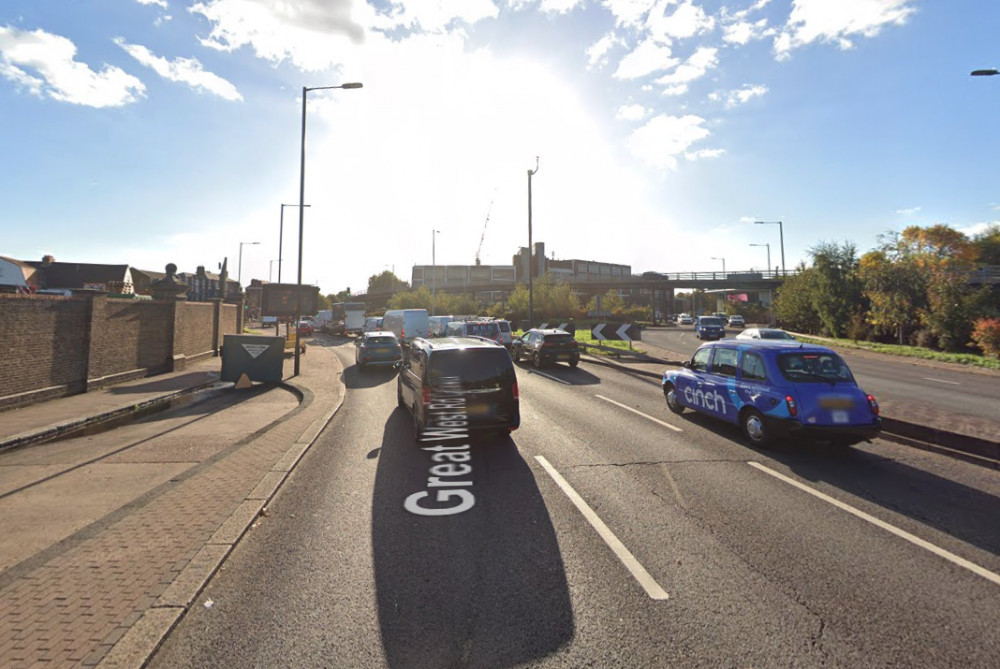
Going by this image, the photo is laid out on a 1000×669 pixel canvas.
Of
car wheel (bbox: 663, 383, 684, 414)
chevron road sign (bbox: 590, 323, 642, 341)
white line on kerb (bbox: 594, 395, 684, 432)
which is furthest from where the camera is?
chevron road sign (bbox: 590, 323, 642, 341)

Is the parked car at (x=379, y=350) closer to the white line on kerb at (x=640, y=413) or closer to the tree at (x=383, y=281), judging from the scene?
the white line on kerb at (x=640, y=413)

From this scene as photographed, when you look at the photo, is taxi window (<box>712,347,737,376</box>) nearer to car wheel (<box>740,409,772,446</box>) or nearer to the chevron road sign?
car wheel (<box>740,409,772,446</box>)

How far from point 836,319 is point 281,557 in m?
38.2

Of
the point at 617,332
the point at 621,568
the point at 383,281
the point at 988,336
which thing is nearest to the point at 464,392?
the point at 621,568

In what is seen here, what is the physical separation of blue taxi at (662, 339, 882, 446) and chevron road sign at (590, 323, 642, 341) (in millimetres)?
12681

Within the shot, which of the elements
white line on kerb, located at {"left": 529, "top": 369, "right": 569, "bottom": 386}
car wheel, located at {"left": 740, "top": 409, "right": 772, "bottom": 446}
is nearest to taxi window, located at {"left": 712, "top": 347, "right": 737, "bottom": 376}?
car wheel, located at {"left": 740, "top": 409, "right": 772, "bottom": 446}

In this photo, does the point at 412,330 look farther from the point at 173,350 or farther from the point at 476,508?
the point at 476,508

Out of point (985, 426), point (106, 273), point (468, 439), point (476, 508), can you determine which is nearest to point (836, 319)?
point (985, 426)

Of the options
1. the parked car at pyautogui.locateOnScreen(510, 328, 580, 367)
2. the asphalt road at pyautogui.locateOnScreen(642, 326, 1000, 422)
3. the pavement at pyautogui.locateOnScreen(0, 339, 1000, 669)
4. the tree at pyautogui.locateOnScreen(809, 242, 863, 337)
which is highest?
the tree at pyautogui.locateOnScreen(809, 242, 863, 337)

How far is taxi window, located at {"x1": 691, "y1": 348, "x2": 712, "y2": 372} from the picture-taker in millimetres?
9312

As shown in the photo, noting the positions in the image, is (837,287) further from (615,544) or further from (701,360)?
(615,544)

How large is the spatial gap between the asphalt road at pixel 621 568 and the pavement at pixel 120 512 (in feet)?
1.04

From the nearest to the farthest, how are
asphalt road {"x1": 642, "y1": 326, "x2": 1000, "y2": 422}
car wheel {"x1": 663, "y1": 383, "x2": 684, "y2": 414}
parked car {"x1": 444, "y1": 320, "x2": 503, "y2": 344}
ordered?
car wheel {"x1": 663, "y1": 383, "x2": 684, "y2": 414} → asphalt road {"x1": 642, "y1": 326, "x2": 1000, "y2": 422} → parked car {"x1": 444, "y1": 320, "x2": 503, "y2": 344}

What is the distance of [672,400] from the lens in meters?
10.4
